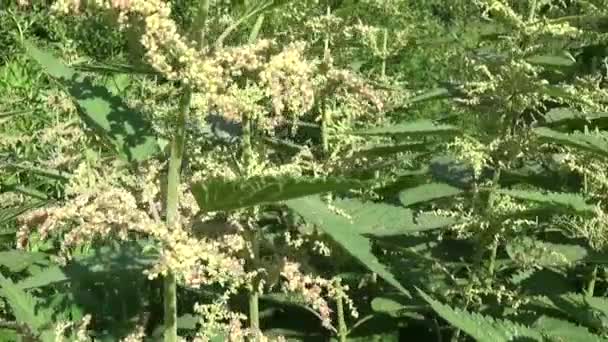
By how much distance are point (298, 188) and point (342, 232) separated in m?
0.44

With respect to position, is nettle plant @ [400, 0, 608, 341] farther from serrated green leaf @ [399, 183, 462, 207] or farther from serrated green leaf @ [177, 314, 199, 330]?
serrated green leaf @ [177, 314, 199, 330]

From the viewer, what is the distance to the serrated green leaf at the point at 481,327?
2.76m

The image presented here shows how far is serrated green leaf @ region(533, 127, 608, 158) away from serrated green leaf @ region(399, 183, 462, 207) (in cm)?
41

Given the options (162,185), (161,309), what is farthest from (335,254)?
(162,185)

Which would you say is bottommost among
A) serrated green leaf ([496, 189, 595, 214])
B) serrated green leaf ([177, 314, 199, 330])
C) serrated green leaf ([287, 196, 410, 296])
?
serrated green leaf ([177, 314, 199, 330])

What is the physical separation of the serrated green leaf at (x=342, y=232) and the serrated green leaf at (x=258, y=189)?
11.4 inches

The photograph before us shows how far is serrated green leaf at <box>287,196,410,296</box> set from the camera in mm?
2307

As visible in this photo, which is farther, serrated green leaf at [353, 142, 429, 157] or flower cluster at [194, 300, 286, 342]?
serrated green leaf at [353, 142, 429, 157]

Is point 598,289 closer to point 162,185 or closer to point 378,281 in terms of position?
point 378,281

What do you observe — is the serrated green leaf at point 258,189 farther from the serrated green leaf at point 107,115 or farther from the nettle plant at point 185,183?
the serrated green leaf at point 107,115

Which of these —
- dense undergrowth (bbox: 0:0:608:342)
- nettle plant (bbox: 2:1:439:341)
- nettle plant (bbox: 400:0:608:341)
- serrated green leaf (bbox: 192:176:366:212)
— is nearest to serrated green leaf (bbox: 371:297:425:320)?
dense undergrowth (bbox: 0:0:608:342)

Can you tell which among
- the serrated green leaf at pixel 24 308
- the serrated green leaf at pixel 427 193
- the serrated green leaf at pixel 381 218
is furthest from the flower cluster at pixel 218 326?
the serrated green leaf at pixel 427 193

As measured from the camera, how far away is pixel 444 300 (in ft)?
11.6

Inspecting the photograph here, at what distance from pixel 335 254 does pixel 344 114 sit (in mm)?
486
